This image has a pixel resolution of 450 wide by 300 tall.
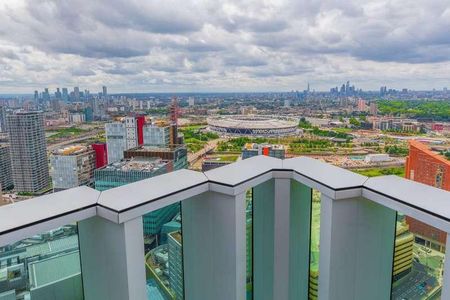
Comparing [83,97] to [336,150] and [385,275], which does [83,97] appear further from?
[385,275]

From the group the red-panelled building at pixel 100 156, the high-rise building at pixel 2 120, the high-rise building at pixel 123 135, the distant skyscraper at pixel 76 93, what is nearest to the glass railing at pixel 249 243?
the red-panelled building at pixel 100 156

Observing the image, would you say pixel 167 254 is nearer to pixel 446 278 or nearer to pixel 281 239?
pixel 281 239

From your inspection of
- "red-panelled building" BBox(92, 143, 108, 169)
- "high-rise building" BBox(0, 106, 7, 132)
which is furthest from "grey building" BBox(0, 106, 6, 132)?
"red-panelled building" BBox(92, 143, 108, 169)

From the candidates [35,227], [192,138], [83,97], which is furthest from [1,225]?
[83,97]

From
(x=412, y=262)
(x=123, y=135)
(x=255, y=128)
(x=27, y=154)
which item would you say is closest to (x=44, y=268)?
(x=412, y=262)

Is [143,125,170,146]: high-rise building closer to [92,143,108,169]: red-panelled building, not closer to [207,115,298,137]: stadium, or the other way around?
[92,143,108,169]: red-panelled building

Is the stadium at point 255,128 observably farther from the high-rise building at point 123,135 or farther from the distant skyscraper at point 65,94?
the distant skyscraper at point 65,94
